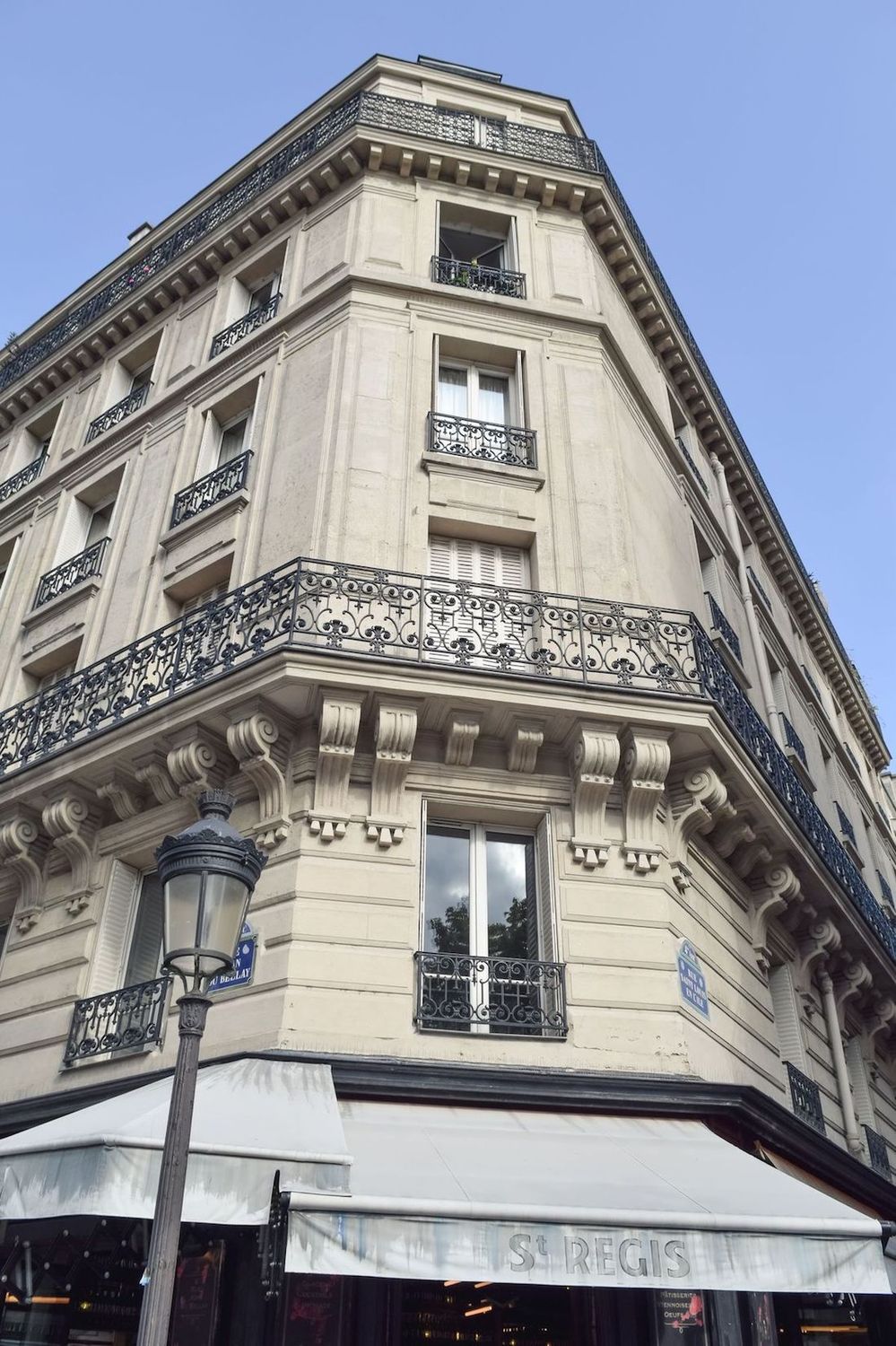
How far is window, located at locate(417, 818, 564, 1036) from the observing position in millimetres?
8102

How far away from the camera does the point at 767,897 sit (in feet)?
34.6

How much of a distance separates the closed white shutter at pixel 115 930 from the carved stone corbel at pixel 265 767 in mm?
1909

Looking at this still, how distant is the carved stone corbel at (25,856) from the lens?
396 inches

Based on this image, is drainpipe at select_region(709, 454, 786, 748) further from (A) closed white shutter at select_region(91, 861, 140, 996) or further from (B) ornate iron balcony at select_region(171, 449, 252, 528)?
(A) closed white shutter at select_region(91, 861, 140, 996)

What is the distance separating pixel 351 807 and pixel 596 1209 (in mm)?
3887

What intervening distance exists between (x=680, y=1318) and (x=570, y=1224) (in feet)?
6.63

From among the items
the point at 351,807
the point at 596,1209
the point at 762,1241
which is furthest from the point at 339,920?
the point at 762,1241

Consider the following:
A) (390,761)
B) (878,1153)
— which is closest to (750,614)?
(878,1153)

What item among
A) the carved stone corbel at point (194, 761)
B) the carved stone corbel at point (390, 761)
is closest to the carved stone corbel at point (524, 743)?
the carved stone corbel at point (390, 761)

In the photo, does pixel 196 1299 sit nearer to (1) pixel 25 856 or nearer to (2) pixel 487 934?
(2) pixel 487 934

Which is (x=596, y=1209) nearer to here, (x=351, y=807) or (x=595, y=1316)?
(x=595, y=1316)

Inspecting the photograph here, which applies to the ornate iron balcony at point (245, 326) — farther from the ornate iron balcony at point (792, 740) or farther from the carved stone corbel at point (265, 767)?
the ornate iron balcony at point (792, 740)

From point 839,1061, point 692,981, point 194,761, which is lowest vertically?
point 692,981

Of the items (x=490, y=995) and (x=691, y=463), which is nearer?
(x=490, y=995)
